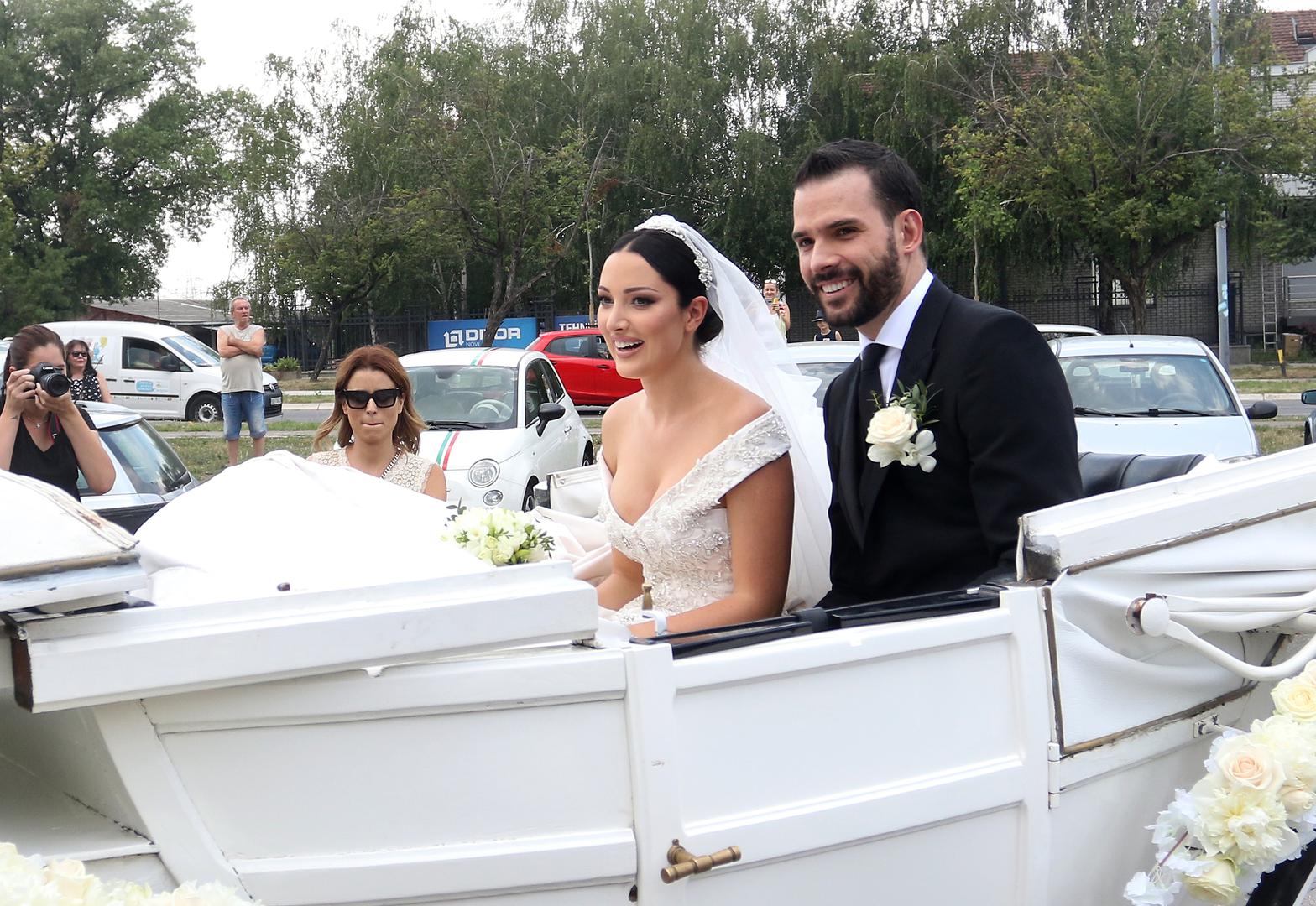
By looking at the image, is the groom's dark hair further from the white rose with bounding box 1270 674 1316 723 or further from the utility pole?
the utility pole

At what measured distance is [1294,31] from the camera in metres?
41.3

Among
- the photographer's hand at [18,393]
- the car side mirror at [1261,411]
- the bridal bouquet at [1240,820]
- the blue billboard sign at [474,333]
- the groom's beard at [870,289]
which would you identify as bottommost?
the bridal bouquet at [1240,820]

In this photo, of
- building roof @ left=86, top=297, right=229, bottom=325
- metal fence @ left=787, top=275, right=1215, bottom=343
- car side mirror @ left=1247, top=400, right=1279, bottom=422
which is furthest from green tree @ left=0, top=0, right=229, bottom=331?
car side mirror @ left=1247, top=400, right=1279, bottom=422

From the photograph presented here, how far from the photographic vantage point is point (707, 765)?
189 centimetres

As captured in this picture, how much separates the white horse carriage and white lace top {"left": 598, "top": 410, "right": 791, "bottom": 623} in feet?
2.95

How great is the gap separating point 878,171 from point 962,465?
709 mm

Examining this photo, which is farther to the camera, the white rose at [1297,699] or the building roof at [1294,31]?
the building roof at [1294,31]

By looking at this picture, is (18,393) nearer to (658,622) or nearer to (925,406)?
(658,622)

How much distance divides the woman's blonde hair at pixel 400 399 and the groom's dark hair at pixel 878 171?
2.96 meters

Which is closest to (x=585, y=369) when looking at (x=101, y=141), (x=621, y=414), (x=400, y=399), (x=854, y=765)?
(x=400, y=399)

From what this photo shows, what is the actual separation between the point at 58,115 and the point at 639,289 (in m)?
44.7

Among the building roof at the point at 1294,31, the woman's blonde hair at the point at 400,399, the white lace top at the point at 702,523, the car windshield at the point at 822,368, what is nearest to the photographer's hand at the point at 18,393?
the woman's blonde hair at the point at 400,399

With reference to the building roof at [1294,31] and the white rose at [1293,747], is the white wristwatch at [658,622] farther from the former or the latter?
the building roof at [1294,31]

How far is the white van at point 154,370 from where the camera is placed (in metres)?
20.6
